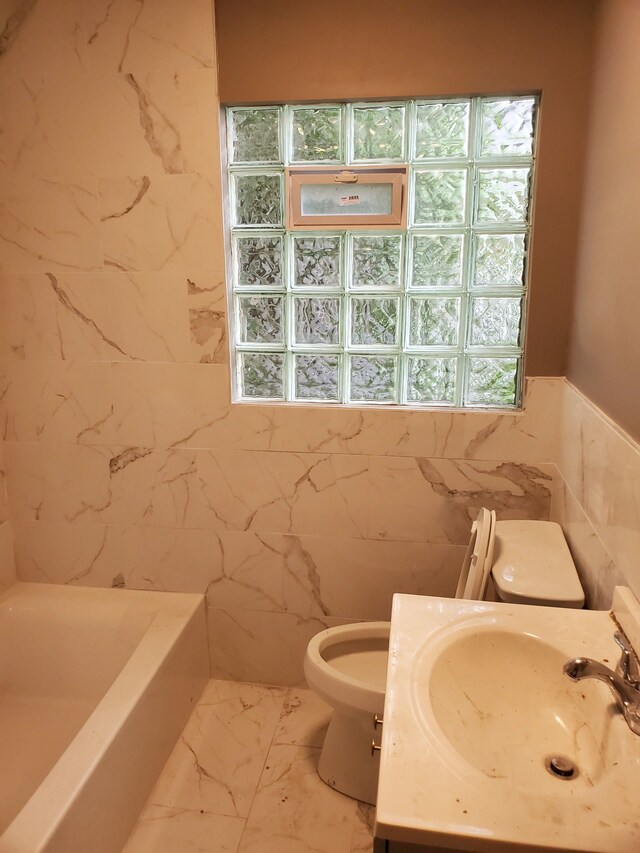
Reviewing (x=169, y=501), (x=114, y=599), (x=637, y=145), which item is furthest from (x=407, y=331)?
(x=114, y=599)

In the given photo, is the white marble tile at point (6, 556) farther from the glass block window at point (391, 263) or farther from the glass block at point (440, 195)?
the glass block at point (440, 195)

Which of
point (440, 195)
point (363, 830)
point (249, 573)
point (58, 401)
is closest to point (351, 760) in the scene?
point (363, 830)

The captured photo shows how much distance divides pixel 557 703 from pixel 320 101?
5.20 feet

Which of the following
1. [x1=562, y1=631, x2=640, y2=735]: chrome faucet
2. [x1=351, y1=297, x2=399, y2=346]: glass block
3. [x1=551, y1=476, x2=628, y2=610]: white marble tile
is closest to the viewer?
[x1=562, y1=631, x2=640, y2=735]: chrome faucet

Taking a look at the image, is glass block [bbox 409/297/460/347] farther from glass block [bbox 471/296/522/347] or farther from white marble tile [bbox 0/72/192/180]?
white marble tile [bbox 0/72/192/180]

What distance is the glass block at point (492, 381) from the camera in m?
1.82

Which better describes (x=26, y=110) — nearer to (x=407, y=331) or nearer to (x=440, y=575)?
(x=407, y=331)

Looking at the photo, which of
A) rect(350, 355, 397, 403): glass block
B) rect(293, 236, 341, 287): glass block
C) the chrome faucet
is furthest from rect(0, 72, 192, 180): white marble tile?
the chrome faucet

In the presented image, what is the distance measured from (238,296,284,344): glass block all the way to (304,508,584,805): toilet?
32.9 inches

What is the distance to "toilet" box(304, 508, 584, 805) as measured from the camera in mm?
1390

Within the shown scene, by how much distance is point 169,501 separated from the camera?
6.63 ft

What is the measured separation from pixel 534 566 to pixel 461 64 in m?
1.30

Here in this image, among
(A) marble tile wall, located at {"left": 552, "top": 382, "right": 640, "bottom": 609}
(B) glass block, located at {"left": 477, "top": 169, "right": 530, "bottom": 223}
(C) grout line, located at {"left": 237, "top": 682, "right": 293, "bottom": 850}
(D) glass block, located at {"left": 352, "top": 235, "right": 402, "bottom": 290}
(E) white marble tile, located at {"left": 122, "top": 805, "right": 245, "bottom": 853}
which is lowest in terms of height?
(E) white marble tile, located at {"left": 122, "top": 805, "right": 245, "bottom": 853}

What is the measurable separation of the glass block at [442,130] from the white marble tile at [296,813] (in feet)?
5.83
